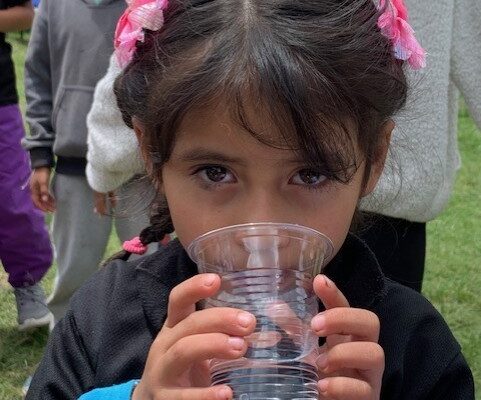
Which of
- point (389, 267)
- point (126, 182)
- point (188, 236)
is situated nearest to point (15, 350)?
point (126, 182)

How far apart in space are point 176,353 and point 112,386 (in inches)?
13.9

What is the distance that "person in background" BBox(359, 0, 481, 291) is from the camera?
2357 millimetres

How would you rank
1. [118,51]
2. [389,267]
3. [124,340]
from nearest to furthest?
[124,340], [118,51], [389,267]

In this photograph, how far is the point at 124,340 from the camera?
5.70 ft

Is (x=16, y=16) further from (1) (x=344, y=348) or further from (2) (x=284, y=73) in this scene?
(1) (x=344, y=348)

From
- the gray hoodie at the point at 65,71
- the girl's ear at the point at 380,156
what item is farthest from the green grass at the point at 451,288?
the girl's ear at the point at 380,156

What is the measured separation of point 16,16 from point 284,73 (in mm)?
2822

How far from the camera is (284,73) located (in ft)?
4.91

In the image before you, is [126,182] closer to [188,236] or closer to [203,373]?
[188,236]

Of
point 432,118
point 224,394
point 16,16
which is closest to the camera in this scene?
point 224,394

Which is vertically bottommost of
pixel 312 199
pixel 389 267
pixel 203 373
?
pixel 389 267

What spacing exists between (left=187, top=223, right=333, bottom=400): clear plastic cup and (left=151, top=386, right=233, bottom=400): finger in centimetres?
5

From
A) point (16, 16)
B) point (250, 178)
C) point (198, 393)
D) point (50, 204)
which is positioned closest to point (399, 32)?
point (250, 178)

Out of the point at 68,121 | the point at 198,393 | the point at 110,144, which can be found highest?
the point at 198,393
